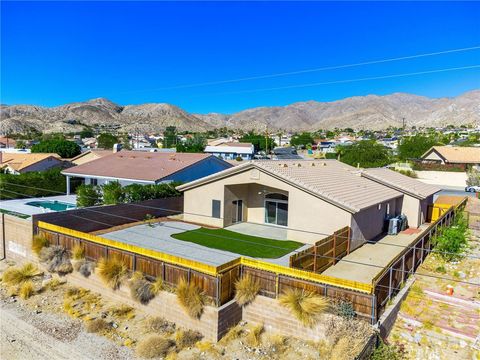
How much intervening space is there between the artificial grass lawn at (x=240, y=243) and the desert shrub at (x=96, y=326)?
6.75 m

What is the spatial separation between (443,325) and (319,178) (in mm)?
10811

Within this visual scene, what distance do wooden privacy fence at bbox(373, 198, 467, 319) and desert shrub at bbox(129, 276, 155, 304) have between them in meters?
7.78

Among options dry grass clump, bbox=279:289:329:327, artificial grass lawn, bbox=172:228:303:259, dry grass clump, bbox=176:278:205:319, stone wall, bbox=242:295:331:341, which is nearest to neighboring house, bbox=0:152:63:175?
artificial grass lawn, bbox=172:228:303:259

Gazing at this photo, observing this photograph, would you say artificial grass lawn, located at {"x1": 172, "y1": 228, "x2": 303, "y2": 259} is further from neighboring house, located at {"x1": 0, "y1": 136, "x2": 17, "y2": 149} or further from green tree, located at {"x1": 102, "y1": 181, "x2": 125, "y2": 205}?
neighboring house, located at {"x1": 0, "y1": 136, "x2": 17, "y2": 149}

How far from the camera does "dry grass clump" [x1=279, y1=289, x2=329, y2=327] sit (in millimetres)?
11867

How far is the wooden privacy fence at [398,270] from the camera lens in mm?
12078

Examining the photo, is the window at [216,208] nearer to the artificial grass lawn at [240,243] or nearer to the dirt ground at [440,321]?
the artificial grass lawn at [240,243]

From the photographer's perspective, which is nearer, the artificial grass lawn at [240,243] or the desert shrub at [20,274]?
the desert shrub at [20,274]

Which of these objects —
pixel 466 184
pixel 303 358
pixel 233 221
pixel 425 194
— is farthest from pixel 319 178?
pixel 466 184

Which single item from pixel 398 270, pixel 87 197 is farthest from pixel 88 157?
pixel 398 270

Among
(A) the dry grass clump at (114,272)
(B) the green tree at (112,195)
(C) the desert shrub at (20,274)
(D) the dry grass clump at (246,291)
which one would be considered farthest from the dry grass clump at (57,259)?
(D) the dry grass clump at (246,291)

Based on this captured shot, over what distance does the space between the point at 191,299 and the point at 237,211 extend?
11524mm

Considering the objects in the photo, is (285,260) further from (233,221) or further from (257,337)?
(233,221)

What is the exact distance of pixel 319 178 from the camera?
→ 22078mm
